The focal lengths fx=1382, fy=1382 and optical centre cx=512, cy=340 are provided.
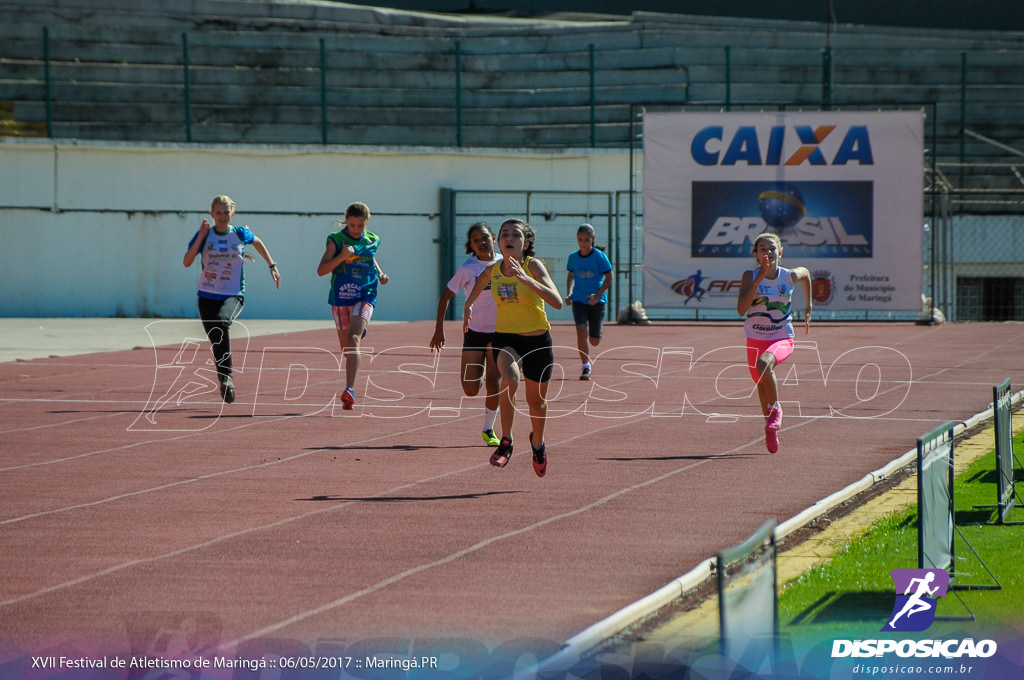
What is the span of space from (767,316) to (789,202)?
17497mm

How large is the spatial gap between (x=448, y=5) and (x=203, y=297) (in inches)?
1162

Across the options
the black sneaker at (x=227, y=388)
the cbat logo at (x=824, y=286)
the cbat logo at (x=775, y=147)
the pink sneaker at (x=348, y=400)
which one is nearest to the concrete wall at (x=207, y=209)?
the cbat logo at (x=775, y=147)

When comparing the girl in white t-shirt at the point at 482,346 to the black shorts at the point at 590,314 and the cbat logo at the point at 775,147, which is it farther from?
the cbat logo at the point at 775,147

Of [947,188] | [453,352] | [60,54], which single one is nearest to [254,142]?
[60,54]

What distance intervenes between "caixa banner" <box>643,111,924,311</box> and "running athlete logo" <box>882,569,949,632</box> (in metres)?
21.8

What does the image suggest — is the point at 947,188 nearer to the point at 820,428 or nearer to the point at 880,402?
the point at 880,402

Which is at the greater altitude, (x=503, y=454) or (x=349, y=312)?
(x=349, y=312)

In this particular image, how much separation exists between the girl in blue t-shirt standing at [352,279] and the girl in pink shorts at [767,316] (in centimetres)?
400

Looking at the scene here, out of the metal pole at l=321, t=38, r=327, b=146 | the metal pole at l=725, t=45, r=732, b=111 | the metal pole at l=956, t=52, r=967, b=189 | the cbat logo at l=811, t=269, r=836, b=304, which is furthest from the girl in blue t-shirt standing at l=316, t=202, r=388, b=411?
the metal pole at l=956, t=52, r=967, b=189

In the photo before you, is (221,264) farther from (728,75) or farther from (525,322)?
(728,75)

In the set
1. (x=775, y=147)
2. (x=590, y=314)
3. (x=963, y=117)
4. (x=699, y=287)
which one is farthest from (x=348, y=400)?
(x=963, y=117)

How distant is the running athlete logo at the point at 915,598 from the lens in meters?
6.26

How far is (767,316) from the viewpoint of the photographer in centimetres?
1162

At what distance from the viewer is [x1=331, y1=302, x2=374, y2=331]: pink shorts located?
46.0 feet
